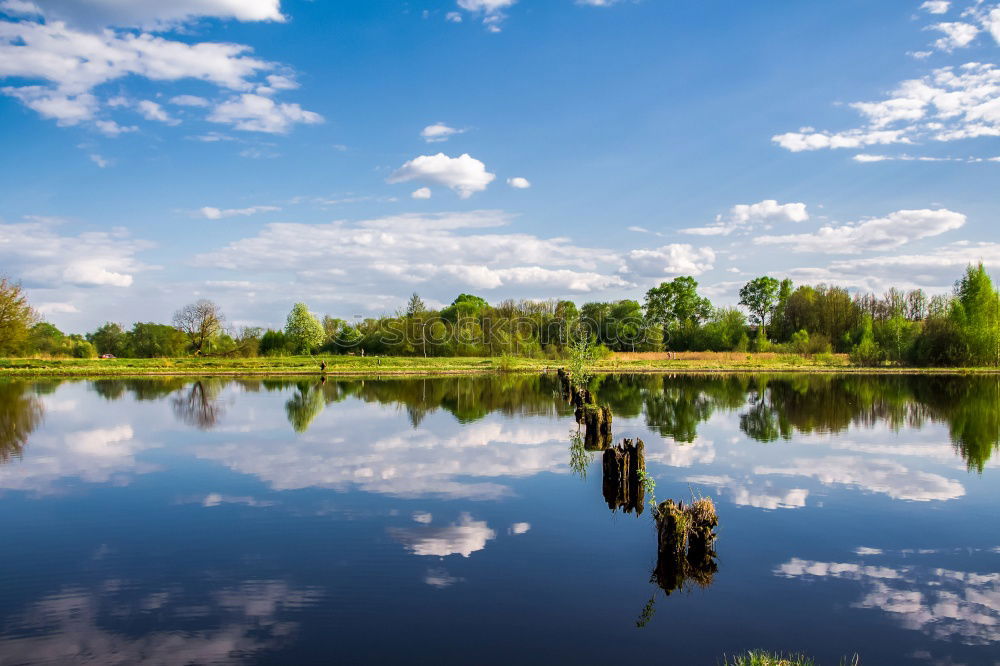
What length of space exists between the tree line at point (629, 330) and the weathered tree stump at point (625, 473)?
33860 mm

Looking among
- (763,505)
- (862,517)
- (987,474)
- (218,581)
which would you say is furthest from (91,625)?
(987,474)

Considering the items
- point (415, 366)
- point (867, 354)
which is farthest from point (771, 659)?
point (867, 354)

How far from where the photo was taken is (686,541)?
7.59 metres

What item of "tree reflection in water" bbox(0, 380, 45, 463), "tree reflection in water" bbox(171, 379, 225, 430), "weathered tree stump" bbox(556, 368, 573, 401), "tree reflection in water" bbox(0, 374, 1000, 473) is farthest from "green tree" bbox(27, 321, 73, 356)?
"weathered tree stump" bbox(556, 368, 573, 401)

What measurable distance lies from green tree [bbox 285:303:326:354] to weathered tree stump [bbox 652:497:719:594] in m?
58.6

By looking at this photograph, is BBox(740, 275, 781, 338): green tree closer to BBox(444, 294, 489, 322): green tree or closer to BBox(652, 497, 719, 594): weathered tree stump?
BBox(444, 294, 489, 322): green tree

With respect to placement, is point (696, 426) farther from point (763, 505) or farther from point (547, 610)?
point (547, 610)

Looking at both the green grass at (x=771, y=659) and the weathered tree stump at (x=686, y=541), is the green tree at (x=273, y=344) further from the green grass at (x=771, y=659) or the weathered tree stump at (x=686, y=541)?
the green grass at (x=771, y=659)

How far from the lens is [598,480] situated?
38.9ft

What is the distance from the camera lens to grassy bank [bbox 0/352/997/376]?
4491 cm

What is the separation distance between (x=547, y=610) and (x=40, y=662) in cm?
444

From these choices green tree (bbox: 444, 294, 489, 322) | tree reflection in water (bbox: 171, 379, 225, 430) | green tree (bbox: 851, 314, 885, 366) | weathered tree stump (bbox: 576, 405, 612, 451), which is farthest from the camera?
green tree (bbox: 444, 294, 489, 322)

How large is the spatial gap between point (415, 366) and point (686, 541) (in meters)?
40.9

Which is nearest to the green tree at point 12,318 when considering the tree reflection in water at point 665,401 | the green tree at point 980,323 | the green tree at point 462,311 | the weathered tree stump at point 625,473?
the tree reflection in water at point 665,401
